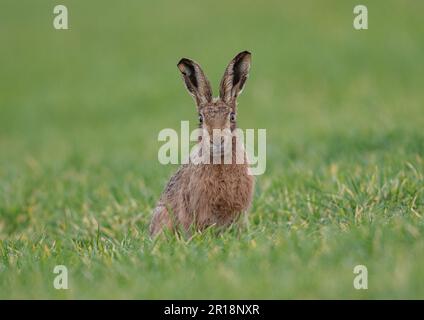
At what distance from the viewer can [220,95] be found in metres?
6.68

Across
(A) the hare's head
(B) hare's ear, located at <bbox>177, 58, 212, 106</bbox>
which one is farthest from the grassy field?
(B) hare's ear, located at <bbox>177, 58, 212, 106</bbox>

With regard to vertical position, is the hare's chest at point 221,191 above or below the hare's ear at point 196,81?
below

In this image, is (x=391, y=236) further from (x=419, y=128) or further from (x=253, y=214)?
(x=419, y=128)

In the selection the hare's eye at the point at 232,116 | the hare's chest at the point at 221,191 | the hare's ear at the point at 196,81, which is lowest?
the hare's chest at the point at 221,191

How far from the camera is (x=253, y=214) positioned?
7770mm

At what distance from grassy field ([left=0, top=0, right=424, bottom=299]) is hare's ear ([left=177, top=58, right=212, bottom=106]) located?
3.88 ft

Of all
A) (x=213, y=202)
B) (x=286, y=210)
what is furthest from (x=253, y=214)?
(x=213, y=202)

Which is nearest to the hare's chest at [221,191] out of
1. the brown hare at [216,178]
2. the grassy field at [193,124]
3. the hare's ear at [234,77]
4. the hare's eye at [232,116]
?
the brown hare at [216,178]

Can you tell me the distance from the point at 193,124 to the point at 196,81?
10187 millimetres

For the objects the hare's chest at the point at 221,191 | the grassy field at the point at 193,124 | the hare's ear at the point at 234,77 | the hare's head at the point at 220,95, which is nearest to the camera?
the grassy field at the point at 193,124

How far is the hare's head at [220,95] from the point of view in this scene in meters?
6.40

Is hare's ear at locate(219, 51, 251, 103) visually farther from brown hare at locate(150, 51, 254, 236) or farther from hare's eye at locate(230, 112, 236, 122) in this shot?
hare's eye at locate(230, 112, 236, 122)

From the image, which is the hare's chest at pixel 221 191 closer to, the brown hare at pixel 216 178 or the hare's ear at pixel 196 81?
the brown hare at pixel 216 178

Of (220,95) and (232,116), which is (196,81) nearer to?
(220,95)
